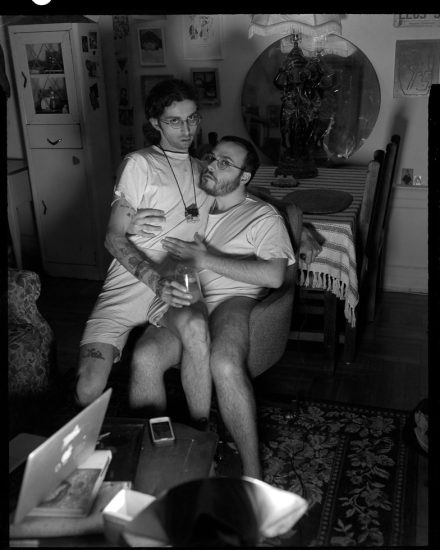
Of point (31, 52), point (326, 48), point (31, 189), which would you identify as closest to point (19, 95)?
point (31, 52)

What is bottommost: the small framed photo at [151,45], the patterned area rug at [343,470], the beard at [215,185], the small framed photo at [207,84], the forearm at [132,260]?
the patterned area rug at [343,470]

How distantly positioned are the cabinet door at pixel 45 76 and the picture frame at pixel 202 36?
521mm

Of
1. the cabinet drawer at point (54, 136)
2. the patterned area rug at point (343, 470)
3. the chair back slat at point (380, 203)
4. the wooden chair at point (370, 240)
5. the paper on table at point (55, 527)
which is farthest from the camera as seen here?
the cabinet drawer at point (54, 136)

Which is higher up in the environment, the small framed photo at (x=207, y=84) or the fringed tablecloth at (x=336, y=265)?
the small framed photo at (x=207, y=84)

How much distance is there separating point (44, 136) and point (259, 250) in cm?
158

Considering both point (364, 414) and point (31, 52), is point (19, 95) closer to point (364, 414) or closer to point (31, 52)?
point (31, 52)

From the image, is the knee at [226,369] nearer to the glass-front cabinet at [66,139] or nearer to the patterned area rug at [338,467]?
the patterned area rug at [338,467]

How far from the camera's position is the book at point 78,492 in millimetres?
971

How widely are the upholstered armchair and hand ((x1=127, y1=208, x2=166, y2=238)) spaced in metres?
0.43

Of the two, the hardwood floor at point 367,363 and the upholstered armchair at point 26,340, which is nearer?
the upholstered armchair at point 26,340

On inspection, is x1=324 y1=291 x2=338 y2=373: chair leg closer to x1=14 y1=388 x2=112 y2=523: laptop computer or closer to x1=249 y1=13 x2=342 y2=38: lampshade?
x1=249 y1=13 x2=342 y2=38: lampshade

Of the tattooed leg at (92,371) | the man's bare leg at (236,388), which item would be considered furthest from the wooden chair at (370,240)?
the tattooed leg at (92,371)

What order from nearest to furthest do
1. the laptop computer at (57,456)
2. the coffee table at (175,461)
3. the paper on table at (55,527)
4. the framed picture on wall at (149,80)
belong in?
the laptop computer at (57,456), the paper on table at (55,527), the coffee table at (175,461), the framed picture on wall at (149,80)

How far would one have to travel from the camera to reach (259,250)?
5.10ft
